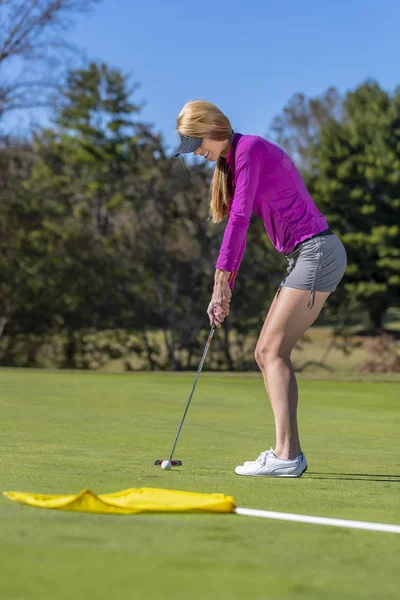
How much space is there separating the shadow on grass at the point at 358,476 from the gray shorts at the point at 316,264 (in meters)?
0.80

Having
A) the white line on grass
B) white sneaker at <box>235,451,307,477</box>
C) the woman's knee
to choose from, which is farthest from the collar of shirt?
the white line on grass

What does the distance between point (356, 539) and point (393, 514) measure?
2.04 ft

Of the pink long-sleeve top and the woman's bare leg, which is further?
the woman's bare leg

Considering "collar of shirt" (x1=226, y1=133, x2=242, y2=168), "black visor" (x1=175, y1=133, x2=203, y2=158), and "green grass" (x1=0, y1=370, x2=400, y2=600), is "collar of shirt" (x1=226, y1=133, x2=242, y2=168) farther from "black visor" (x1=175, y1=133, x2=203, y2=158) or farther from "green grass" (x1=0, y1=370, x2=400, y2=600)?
"green grass" (x1=0, y1=370, x2=400, y2=600)

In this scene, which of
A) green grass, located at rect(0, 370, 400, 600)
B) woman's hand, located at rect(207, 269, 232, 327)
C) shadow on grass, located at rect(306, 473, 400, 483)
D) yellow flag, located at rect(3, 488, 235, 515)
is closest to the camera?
green grass, located at rect(0, 370, 400, 600)

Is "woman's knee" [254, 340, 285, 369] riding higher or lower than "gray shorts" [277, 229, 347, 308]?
lower

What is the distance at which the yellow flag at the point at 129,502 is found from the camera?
10.7 ft

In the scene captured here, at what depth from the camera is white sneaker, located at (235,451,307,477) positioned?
4.64m

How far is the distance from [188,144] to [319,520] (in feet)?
7.03

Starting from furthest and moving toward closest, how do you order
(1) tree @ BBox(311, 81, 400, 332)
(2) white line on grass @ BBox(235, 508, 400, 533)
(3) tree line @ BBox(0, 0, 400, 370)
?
1. (1) tree @ BBox(311, 81, 400, 332)
2. (3) tree line @ BBox(0, 0, 400, 370)
3. (2) white line on grass @ BBox(235, 508, 400, 533)

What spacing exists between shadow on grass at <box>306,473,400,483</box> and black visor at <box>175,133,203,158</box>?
164 cm

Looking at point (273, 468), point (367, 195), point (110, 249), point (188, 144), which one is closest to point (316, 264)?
point (188, 144)

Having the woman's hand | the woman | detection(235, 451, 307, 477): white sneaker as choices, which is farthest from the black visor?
detection(235, 451, 307, 477): white sneaker

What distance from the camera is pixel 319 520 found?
128 inches
